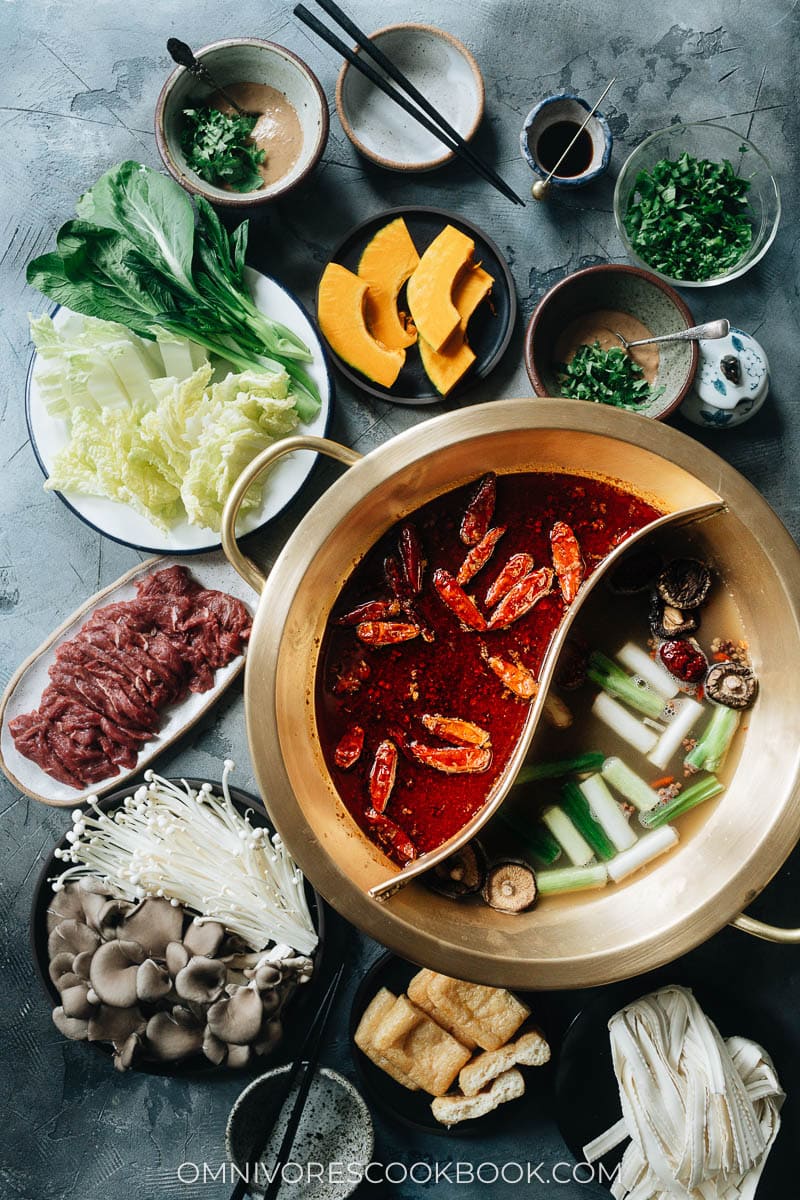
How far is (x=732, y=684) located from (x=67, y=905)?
6.82 ft

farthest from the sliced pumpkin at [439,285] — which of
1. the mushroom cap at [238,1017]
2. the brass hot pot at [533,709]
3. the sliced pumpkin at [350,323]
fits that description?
the mushroom cap at [238,1017]

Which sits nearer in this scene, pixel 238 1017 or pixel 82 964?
pixel 238 1017

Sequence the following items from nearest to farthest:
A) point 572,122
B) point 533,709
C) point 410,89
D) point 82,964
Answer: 1. point 533,709
2. point 410,89
3. point 82,964
4. point 572,122

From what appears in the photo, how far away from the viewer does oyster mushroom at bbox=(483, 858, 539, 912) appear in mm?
2357

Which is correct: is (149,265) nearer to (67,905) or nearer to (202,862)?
(202,862)

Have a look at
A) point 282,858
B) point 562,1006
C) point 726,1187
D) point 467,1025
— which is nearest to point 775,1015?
point 726,1187

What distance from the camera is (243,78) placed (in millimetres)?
2621

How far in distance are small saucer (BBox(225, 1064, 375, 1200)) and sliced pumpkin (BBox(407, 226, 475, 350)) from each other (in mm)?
2266

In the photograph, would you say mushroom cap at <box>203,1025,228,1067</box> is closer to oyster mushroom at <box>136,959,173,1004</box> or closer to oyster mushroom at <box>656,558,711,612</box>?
oyster mushroom at <box>136,959,173,1004</box>

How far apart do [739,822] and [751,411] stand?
123 cm

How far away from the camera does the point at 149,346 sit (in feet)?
8.47

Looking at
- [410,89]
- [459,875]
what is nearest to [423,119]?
[410,89]

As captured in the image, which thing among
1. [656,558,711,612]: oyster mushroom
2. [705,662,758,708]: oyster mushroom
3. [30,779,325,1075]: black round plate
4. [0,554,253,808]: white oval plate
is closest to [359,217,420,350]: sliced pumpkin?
[0,554,253,808]: white oval plate

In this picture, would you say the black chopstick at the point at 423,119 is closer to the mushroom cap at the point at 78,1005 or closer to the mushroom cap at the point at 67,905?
the mushroom cap at the point at 67,905
